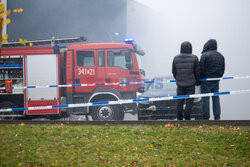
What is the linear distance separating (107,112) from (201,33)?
36.4 meters

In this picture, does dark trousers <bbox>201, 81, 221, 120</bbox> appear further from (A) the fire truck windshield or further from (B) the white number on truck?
(B) the white number on truck

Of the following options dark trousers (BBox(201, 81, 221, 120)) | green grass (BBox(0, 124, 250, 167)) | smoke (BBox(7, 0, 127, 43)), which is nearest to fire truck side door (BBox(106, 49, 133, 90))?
dark trousers (BBox(201, 81, 221, 120))

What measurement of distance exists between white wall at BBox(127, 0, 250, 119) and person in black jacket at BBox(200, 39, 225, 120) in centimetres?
2277

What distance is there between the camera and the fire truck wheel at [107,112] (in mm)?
9750

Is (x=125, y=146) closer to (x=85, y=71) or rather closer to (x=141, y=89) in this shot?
(x=141, y=89)

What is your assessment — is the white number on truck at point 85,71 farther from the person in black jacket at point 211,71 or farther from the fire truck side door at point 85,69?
the person in black jacket at point 211,71

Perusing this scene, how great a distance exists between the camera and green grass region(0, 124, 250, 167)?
14.8 ft

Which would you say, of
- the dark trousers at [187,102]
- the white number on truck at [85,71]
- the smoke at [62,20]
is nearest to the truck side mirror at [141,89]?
the white number on truck at [85,71]

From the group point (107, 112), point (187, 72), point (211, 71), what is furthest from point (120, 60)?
point (211, 71)

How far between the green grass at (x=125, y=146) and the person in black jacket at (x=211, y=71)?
1076 mm

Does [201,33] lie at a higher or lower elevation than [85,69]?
higher

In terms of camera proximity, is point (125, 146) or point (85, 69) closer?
point (125, 146)

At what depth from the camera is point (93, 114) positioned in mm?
9781

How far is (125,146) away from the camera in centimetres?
525
